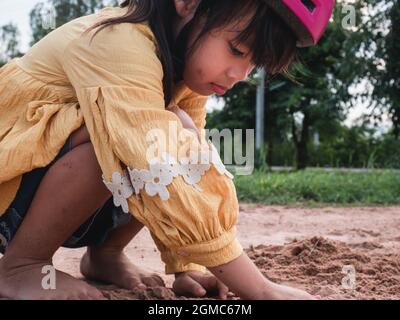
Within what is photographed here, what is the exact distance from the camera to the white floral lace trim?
136 centimetres

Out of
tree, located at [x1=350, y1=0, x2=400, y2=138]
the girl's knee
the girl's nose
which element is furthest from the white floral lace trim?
tree, located at [x1=350, y1=0, x2=400, y2=138]

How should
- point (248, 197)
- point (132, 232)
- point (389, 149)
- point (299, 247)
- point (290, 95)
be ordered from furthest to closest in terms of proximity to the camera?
point (290, 95) → point (389, 149) → point (248, 197) → point (299, 247) → point (132, 232)

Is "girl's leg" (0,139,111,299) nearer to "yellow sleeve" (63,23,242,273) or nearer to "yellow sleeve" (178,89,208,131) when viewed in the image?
"yellow sleeve" (63,23,242,273)

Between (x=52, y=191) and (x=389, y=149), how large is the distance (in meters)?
12.8

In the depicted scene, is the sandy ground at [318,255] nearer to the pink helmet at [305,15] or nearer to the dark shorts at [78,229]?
the dark shorts at [78,229]

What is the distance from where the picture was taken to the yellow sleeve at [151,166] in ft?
4.46

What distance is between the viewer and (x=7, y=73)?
1.71 m

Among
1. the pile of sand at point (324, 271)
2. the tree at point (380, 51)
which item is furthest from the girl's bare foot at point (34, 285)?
the tree at point (380, 51)

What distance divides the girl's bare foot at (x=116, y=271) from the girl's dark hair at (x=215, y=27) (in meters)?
0.58

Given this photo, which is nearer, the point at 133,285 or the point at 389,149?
the point at 133,285

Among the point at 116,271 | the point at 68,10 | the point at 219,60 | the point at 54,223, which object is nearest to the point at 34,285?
the point at 54,223

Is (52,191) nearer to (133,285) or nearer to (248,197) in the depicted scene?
(133,285)

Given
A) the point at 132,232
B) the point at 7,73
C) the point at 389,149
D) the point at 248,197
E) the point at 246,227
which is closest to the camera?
the point at 7,73
